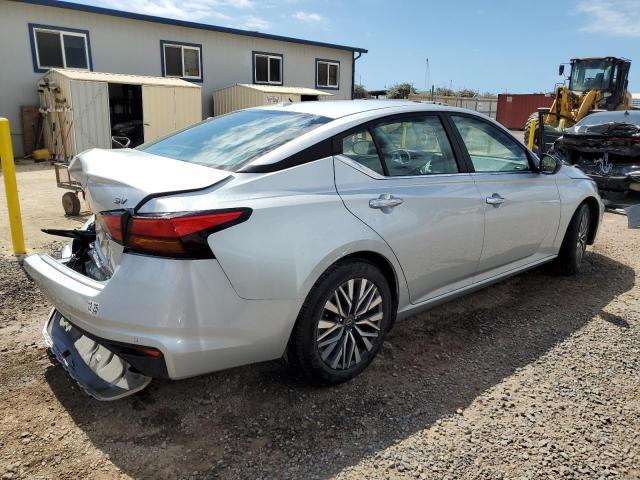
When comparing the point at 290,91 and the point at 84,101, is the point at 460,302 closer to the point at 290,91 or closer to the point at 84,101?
the point at 84,101

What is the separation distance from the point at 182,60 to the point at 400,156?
53.1 ft

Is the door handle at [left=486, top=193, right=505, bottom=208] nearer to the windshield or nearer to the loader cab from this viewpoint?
the loader cab

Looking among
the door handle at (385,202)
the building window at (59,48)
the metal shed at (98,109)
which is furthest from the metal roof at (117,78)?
the door handle at (385,202)

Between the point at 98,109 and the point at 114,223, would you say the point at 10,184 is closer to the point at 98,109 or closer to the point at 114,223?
the point at 114,223

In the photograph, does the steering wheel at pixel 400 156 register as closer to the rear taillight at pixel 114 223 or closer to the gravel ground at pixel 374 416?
the gravel ground at pixel 374 416

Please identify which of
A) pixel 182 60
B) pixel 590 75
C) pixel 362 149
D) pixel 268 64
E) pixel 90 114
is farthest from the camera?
pixel 268 64

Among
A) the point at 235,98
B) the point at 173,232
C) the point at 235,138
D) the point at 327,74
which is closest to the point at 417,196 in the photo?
the point at 235,138

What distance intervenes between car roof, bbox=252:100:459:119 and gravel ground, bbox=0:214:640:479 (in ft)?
5.10

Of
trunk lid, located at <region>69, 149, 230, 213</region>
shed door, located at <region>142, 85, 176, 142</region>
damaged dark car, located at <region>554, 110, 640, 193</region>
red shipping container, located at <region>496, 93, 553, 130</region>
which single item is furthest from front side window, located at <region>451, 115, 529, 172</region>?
red shipping container, located at <region>496, 93, 553, 130</region>

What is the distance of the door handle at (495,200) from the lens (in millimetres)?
3478

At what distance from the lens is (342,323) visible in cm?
275

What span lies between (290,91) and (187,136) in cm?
1589

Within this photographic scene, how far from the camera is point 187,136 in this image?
3.29 meters

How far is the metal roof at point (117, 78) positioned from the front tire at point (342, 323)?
42.5 ft
